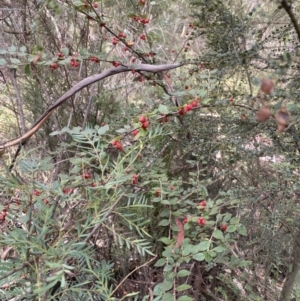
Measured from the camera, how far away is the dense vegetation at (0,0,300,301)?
2.21 ft

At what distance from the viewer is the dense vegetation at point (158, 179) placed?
26.5 inches

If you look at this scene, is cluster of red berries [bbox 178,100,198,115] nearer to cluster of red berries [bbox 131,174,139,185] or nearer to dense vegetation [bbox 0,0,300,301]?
dense vegetation [bbox 0,0,300,301]

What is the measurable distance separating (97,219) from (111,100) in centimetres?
89

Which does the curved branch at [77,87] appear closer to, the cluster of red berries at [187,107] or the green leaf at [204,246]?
the cluster of red berries at [187,107]

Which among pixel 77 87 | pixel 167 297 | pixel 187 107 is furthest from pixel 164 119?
pixel 167 297

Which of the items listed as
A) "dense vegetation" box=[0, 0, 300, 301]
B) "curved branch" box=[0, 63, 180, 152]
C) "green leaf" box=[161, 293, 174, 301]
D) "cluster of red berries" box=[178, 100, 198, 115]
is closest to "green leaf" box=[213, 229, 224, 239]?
"dense vegetation" box=[0, 0, 300, 301]

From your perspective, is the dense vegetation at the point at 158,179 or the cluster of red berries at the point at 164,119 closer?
the dense vegetation at the point at 158,179

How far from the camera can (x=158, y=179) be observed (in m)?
0.87

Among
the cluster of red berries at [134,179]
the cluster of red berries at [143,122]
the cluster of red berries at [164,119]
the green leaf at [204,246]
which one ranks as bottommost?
the green leaf at [204,246]

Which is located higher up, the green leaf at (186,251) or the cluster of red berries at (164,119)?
the cluster of red berries at (164,119)

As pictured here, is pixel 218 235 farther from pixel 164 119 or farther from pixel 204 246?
pixel 164 119

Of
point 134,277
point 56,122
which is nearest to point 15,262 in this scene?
point 134,277

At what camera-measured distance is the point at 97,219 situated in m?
0.66

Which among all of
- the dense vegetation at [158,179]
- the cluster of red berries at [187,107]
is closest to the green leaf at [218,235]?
the dense vegetation at [158,179]
